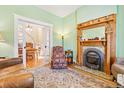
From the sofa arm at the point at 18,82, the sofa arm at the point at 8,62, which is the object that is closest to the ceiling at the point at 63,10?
the sofa arm at the point at 8,62

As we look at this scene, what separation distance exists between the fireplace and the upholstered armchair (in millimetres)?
856

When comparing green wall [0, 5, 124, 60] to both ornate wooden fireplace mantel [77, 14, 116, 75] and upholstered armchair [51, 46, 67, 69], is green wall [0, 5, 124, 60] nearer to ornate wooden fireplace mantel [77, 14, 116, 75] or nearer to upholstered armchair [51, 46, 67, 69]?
ornate wooden fireplace mantel [77, 14, 116, 75]

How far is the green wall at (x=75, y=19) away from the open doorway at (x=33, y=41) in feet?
2.84

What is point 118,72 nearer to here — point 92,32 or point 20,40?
point 92,32

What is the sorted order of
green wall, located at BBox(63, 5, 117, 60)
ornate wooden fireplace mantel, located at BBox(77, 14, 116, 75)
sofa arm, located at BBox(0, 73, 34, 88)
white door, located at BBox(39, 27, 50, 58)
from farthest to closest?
1. white door, located at BBox(39, 27, 50, 58)
2. green wall, located at BBox(63, 5, 117, 60)
3. ornate wooden fireplace mantel, located at BBox(77, 14, 116, 75)
4. sofa arm, located at BBox(0, 73, 34, 88)

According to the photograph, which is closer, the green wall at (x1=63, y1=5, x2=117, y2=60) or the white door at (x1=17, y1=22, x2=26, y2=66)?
the white door at (x1=17, y1=22, x2=26, y2=66)

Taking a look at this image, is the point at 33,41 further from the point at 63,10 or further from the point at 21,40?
the point at 63,10

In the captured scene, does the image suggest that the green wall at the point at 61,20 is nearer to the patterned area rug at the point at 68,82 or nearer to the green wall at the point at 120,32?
the green wall at the point at 120,32

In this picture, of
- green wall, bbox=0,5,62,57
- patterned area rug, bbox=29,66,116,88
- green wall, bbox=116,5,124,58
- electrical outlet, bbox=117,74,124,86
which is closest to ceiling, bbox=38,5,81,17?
green wall, bbox=0,5,62,57

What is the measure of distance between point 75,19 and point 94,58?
1.89m

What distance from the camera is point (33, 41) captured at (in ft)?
15.6

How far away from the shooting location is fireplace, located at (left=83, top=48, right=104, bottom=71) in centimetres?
379

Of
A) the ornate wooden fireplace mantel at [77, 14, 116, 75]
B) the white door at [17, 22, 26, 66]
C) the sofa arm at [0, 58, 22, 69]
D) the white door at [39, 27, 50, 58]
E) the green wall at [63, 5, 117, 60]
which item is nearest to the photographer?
the sofa arm at [0, 58, 22, 69]
